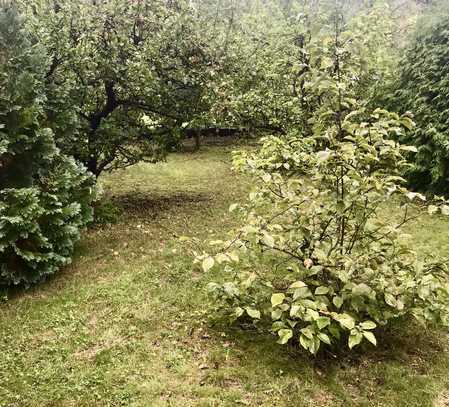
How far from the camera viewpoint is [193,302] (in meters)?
5.24

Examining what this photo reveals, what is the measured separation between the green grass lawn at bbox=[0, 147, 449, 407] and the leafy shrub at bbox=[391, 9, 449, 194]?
5170mm

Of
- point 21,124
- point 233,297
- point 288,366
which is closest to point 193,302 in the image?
point 233,297

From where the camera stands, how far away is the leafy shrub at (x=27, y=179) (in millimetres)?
5344

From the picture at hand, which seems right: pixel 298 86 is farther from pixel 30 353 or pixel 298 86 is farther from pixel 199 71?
pixel 30 353

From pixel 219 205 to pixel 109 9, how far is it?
411 centimetres

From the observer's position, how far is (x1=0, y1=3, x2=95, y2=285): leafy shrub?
17.5 feet

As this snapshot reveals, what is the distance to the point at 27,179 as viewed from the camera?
5.85 m

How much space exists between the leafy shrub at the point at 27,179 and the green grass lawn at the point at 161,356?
0.40 m

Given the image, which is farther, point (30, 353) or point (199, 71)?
point (199, 71)

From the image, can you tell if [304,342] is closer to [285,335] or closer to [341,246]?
[285,335]

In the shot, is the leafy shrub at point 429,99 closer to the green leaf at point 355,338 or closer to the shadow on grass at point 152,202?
the shadow on grass at point 152,202

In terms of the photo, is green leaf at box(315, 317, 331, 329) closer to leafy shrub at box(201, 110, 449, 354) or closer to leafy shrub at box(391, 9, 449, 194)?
leafy shrub at box(201, 110, 449, 354)

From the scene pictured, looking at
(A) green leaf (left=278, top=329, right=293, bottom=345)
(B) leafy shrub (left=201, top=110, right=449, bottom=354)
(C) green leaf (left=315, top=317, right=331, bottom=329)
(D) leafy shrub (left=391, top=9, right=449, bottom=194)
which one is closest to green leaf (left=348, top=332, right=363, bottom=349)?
(B) leafy shrub (left=201, top=110, right=449, bottom=354)

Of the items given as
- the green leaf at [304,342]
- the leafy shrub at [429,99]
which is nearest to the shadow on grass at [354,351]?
the green leaf at [304,342]
